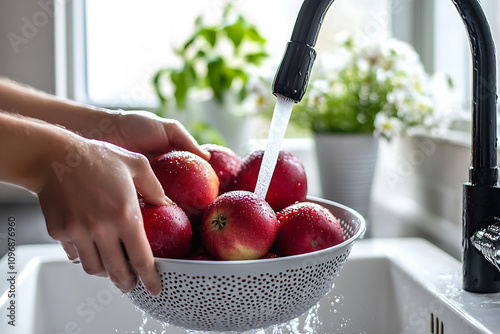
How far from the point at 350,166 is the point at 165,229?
861 mm

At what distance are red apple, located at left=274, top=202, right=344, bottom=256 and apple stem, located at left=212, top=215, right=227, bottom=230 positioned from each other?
69 millimetres

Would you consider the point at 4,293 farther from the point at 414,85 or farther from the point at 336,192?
the point at 414,85

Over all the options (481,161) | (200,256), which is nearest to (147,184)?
(200,256)

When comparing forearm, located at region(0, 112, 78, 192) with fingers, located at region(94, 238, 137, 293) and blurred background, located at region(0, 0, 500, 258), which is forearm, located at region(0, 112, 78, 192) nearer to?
fingers, located at region(94, 238, 137, 293)

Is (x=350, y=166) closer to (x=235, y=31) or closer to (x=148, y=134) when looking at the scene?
(x=235, y=31)

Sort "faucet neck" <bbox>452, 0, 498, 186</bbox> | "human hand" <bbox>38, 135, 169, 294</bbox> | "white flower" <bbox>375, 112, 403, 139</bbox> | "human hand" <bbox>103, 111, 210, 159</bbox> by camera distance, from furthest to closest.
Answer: "white flower" <bbox>375, 112, 403, 139</bbox>, "human hand" <bbox>103, 111, 210, 159</bbox>, "faucet neck" <bbox>452, 0, 498, 186</bbox>, "human hand" <bbox>38, 135, 169, 294</bbox>

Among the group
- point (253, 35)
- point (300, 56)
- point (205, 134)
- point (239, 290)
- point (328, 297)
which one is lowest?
point (328, 297)

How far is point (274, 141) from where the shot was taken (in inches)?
26.2

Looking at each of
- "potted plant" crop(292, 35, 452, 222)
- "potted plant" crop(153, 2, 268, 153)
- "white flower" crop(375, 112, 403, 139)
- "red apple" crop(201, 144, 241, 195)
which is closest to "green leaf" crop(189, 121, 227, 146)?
"potted plant" crop(153, 2, 268, 153)

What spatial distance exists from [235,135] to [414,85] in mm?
544

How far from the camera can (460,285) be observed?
84 cm

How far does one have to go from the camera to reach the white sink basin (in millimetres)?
876

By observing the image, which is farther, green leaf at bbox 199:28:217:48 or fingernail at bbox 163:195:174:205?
green leaf at bbox 199:28:217:48

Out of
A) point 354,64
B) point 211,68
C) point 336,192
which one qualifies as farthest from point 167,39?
point 336,192
